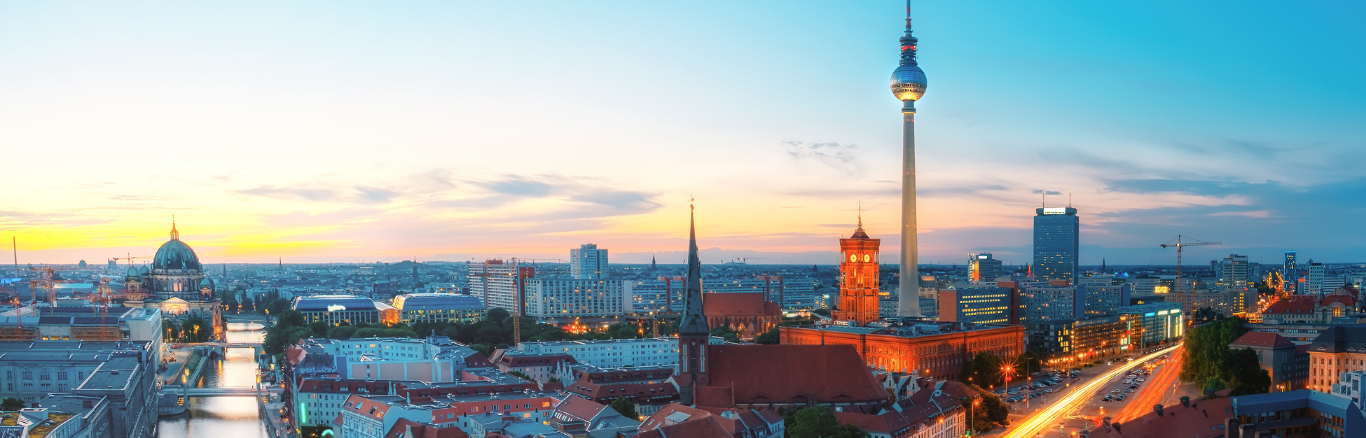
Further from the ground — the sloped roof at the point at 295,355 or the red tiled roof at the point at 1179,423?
the red tiled roof at the point at 1179,423

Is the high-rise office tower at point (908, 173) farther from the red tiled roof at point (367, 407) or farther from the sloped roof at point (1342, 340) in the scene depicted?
the red tiled roof at point (367, 407)

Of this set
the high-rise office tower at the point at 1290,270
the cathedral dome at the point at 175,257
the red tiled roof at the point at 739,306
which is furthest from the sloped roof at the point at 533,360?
the high-rise office tower at the point at 1290,270

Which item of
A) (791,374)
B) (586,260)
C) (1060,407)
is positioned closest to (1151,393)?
(1060,407)

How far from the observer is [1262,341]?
41969 mm

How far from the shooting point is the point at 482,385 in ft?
124

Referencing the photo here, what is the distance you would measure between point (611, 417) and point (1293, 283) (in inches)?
5390

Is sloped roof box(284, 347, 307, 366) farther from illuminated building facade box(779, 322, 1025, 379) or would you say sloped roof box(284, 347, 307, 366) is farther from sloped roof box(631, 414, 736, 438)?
sloped roof box(631, 414, 736, 438)

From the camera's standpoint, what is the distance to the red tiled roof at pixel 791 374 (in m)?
34.9

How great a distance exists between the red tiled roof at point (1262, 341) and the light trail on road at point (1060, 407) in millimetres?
6390

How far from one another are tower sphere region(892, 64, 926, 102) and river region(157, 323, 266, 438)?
48.5 metres

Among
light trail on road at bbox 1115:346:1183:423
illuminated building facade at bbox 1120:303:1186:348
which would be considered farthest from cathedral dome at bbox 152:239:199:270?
light trail on road at bbox 1115:346:1183:423

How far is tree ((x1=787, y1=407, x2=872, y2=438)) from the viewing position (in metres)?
29.5

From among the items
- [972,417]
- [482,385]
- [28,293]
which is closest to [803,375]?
[972,417]

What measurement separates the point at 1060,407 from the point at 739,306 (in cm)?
4001
